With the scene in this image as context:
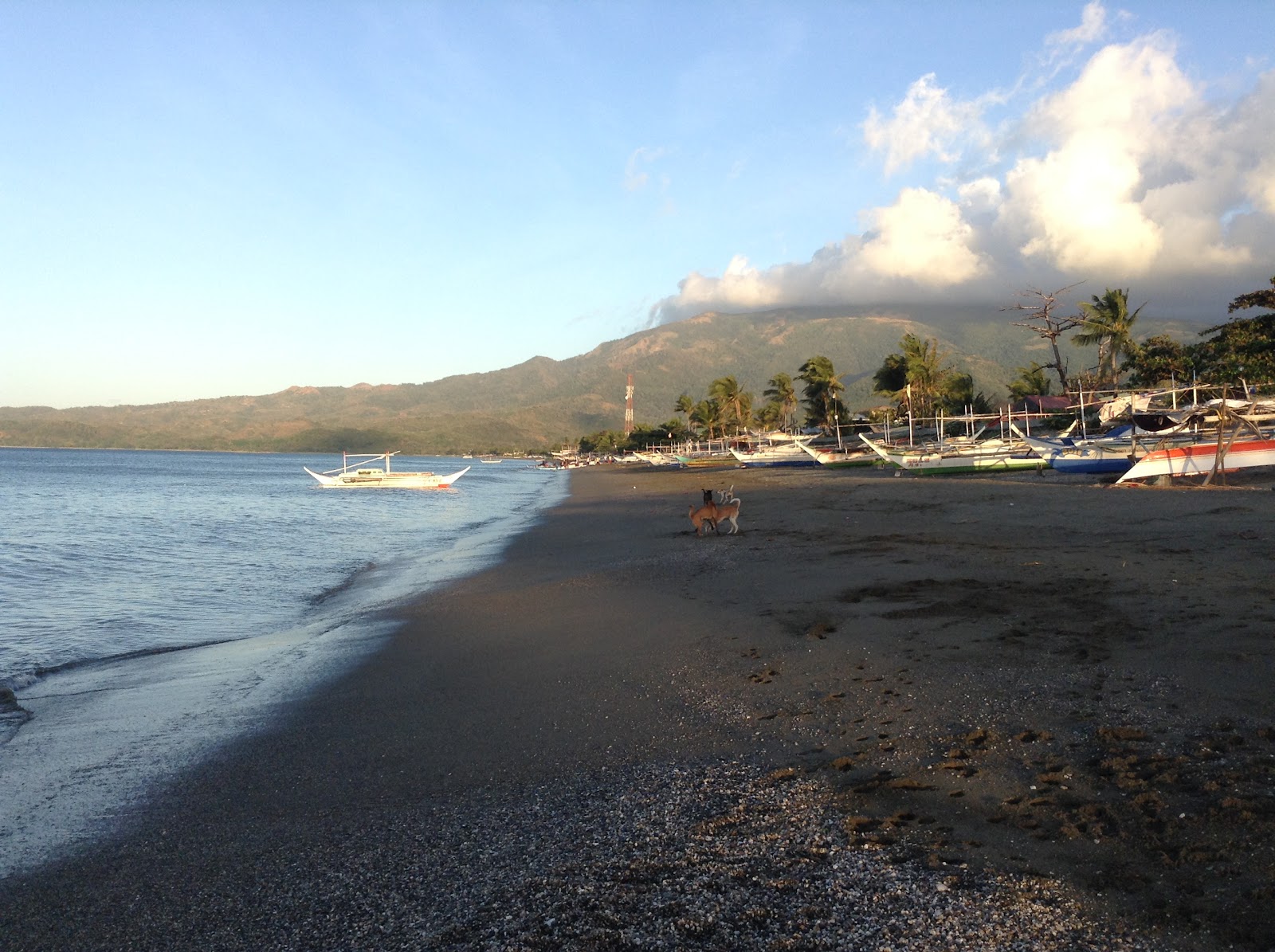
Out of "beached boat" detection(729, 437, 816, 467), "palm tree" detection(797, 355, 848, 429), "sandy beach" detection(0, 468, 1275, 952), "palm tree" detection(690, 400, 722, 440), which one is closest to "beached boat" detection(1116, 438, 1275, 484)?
"sandy beach" detection(0, 468, 1275, 952)

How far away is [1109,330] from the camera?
194 feet

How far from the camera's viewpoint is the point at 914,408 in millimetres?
77938

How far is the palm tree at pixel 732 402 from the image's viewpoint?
122375mm

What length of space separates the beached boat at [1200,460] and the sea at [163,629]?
18948 millimetres

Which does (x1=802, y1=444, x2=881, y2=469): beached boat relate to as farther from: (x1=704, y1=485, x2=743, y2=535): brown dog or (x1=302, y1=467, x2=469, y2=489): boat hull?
(x1=704, y1=485, x2=743, y2=535): brown dog

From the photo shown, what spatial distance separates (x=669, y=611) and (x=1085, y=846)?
731 centimetres

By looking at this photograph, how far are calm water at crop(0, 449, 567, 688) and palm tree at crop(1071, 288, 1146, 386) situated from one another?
147ft

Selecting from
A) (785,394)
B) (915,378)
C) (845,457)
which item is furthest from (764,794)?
Answer: (785,394)

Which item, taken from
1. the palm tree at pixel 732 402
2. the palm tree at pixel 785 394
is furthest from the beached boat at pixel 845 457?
the palm tree at pixel 732 402

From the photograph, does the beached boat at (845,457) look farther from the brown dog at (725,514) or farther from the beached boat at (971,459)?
the brown dog at (725,514)

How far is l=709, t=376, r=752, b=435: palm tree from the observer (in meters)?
122

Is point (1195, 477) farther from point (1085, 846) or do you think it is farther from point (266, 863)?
point (266, 863)

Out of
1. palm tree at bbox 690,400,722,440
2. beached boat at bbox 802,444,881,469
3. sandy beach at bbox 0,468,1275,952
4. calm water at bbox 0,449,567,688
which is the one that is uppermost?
palm tree at bbox 690,400,722,440

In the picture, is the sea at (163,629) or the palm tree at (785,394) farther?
the palm tree at (785,394)
